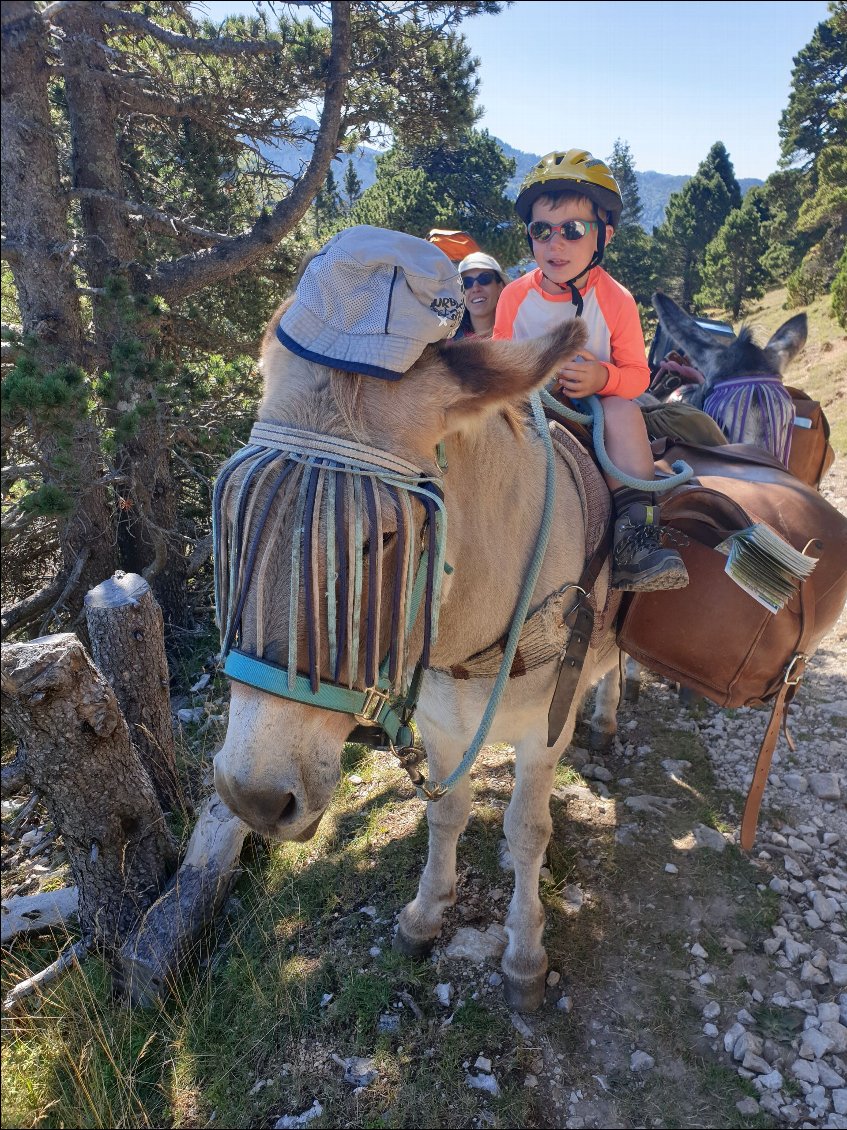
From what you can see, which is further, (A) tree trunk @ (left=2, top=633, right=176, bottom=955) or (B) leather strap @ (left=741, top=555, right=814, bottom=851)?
(B) leather strap @ (left=741, top=555, right=814, bottom=851)

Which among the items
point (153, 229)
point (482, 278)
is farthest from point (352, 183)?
point (482, 278)

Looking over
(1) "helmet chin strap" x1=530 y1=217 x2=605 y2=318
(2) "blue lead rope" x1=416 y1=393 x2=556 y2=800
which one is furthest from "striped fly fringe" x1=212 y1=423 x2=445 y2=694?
(1) "helmet chin strap" x1=530 y1=217 x2=605 y2=318

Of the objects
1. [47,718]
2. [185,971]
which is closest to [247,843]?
[185,971]

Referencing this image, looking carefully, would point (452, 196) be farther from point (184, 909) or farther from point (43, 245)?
point (184, 909)

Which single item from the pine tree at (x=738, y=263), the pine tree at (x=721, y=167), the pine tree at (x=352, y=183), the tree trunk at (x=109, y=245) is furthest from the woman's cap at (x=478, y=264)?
the pine tree at (x=721, y=167)

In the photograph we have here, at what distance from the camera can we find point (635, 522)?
251cm

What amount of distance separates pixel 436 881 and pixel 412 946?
1.01 feet

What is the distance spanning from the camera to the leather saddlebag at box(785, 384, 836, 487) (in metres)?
5.03

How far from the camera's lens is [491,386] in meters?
1.62

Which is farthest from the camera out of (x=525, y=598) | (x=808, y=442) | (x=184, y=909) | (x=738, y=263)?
(x=738, y=263)

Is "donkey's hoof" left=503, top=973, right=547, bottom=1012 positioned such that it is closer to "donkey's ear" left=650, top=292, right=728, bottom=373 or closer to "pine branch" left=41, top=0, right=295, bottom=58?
"donkey's ear" left=650, top=292, right=728, bottom=373

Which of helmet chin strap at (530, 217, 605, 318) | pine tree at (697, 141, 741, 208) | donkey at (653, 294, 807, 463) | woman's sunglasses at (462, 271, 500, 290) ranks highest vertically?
pine tree at (697, 141, 741, 208)

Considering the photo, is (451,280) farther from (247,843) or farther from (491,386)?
(247,843)

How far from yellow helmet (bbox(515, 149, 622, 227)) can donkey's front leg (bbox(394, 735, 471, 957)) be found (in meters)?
2.88
